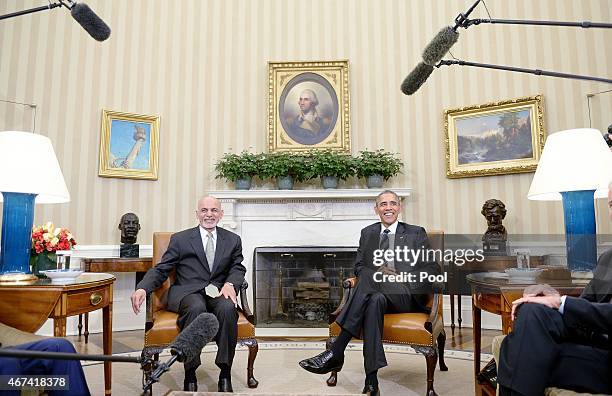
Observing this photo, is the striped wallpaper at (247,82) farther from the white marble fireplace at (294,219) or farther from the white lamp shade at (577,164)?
the white lamp shade at (577,164)

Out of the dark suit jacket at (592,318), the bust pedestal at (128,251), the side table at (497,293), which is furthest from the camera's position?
the bust pedestal at (128,251)

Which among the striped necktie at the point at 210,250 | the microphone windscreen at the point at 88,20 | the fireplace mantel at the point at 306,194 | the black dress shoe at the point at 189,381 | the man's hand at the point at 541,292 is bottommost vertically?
the black dress shoe at the point at 189,381

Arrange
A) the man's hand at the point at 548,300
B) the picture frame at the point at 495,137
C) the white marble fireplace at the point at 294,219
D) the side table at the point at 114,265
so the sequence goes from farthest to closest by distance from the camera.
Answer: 1. the white marble fireplace at the point at 294,219
2. the picture frame at the point at 495,137
3. the side table at the point at 114,265
4. the man's hand at the point at 548,300

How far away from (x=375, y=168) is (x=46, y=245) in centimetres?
370

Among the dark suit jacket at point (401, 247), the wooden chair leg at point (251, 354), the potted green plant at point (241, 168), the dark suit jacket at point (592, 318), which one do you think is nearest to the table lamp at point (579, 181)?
the dark suit jacket at point (592, 318)

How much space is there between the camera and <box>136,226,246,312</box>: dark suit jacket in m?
3.46

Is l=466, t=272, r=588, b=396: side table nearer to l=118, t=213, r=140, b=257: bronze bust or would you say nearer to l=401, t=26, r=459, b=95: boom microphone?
l=401, t=26, r=459, b=95: boom microphone

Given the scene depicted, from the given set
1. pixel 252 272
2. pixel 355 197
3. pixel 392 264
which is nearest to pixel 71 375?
pixel 392 264

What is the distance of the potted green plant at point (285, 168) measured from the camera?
18.1 ft

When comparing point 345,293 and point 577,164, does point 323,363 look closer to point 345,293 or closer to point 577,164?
point 345,293

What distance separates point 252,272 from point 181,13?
374 centimetres

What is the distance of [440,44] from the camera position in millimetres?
2260

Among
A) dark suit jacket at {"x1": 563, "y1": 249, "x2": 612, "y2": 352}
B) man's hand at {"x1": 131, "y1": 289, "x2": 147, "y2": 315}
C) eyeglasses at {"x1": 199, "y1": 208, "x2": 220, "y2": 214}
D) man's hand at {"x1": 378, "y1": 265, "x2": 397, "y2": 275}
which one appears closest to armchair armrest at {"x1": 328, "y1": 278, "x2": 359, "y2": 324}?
man's hand at {"x1": 378, "y1": 265, "x2": 397, "y2": 275}

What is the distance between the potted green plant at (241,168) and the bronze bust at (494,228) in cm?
281
